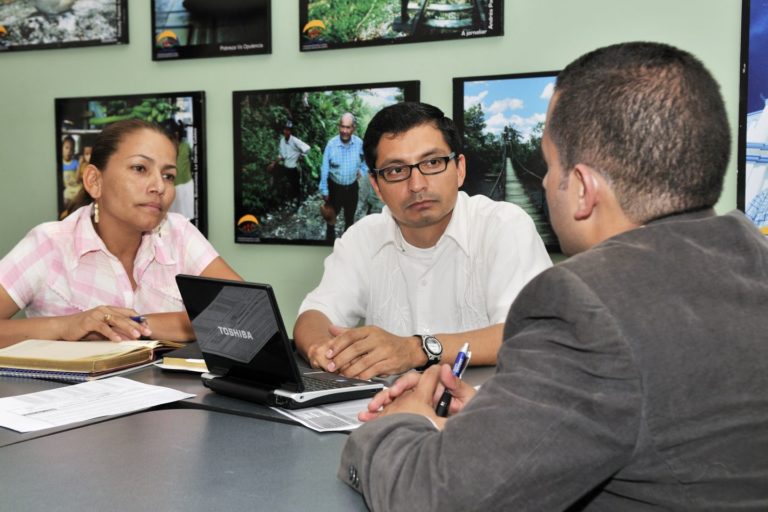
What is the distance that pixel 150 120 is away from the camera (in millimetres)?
3197

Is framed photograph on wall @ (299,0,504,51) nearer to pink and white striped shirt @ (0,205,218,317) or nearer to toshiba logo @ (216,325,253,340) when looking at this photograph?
pink and white striped shirt @ (0,205,218,317)

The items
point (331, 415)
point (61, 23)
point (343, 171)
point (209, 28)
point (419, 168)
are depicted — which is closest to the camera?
point (331, 415)

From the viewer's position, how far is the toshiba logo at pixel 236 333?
1.45m

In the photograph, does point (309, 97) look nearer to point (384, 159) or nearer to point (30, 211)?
point (384, 159)

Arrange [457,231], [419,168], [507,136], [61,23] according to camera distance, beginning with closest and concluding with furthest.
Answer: [419,168] < [457,231] < [507,136] < [61,23]

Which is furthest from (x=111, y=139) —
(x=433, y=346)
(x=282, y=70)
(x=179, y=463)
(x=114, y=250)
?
(x=179, y=463)

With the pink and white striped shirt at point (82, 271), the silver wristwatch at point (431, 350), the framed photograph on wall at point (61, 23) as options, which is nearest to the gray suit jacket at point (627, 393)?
the silver wristwatch at point (431, 350)

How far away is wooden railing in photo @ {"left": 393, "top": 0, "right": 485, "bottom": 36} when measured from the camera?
271cm

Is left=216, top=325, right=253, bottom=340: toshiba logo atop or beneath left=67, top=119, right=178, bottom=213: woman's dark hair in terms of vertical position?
beneath

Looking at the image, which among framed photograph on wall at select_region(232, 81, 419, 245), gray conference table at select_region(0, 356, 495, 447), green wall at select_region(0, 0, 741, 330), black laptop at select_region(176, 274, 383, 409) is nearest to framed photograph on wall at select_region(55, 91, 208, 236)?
green wall at select_region(0, 0, 741, 330)

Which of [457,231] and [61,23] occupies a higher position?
[61,23]

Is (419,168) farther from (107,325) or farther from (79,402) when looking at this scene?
(79,402)

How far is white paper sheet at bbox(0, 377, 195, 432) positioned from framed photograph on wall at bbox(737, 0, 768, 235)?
1.92 meters

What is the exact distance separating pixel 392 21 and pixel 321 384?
174cm
